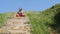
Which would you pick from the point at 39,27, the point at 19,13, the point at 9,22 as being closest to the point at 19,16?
the point at 19,13

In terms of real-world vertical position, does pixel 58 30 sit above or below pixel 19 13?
below

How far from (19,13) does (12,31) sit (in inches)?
162

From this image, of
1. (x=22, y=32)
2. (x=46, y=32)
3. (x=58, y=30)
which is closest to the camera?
(x=22, y=32)

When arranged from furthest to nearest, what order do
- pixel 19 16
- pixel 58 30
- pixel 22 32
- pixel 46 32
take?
1. pixel 19 16
2. pixel 58 30
3. pixel 46 32
4. pixel 22 32

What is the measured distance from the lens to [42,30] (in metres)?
11.7

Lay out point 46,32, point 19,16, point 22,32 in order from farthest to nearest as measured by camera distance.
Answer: point 19,16 < point 46,32 < point 22,32

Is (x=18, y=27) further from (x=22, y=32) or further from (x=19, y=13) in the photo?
(x=19, y=13)

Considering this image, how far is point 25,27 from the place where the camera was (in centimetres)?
1159

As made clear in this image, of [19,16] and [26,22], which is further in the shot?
[19,16]

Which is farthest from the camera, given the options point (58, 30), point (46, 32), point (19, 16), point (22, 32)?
point (19, 16)

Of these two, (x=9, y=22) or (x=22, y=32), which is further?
(x=9, y=22)

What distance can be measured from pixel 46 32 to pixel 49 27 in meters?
1.04

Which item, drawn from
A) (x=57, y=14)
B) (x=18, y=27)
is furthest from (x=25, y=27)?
(x=57, y=14)

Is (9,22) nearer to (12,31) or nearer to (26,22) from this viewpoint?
(26,22)
